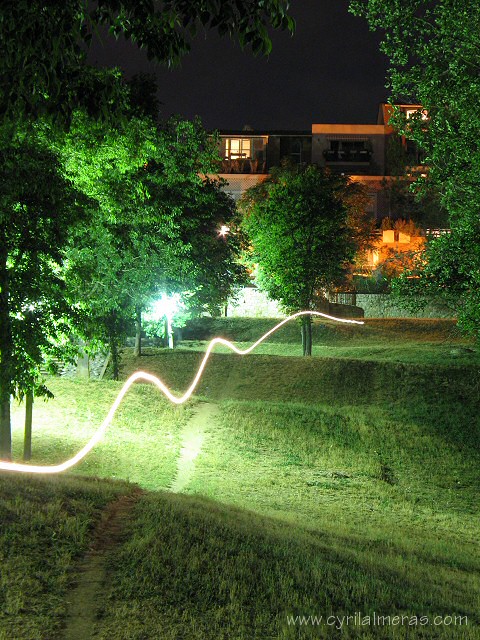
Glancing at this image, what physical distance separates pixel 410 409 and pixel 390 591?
2536 centimetres

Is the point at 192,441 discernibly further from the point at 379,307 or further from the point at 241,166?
the point at 241,166

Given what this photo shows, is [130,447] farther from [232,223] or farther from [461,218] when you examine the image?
[232,223]

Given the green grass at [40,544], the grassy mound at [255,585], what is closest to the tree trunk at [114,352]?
the green grass at [40,544]

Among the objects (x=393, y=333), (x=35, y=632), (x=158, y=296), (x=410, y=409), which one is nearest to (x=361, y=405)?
(x=410, y=409)

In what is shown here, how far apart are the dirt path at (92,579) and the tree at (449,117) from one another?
40.2ft

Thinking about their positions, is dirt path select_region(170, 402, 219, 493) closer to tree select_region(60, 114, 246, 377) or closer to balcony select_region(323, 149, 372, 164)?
tree select_region(60, 114, 246, 377)

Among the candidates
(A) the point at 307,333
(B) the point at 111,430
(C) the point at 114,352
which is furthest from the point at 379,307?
(B) the point at 111,430

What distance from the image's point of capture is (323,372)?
130ft

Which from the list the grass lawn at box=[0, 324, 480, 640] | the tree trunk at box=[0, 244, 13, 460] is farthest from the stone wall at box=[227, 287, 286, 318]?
the tree trunk at box=[0, 244, 13, 460]

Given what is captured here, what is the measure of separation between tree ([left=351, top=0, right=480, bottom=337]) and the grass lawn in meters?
6.72

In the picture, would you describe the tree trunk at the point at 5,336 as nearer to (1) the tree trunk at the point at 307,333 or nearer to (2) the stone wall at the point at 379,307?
(1) the tree trunk at the point at 307,333

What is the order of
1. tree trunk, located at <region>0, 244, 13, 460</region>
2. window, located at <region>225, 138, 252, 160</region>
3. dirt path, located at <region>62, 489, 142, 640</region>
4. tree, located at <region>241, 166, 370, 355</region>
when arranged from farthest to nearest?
window, located at <region>225, 138, 252, 160</region> < tree, located at <region>241, 166, 370, 355</region> < tree trunk, located at <region>0, 244, 13, 460</region> < dirt path, located at <region>62, 489, 142, 640</region>

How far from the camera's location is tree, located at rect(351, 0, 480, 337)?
66.0 feet

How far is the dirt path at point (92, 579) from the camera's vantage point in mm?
7938
